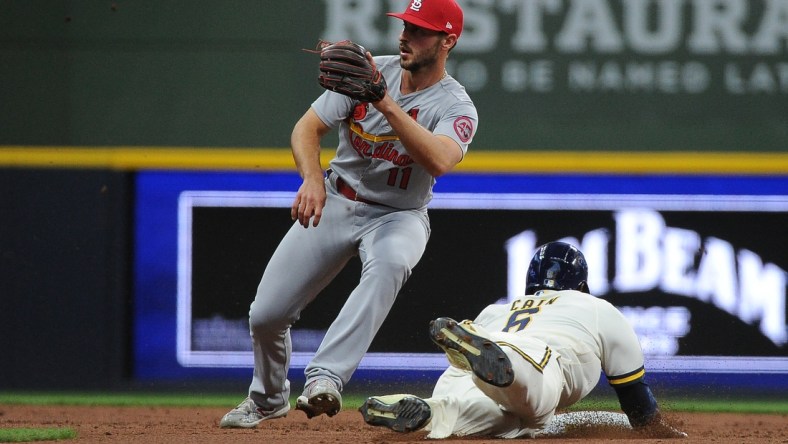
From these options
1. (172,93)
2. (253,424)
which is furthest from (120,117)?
(253,424)

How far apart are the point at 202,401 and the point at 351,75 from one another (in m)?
3.12

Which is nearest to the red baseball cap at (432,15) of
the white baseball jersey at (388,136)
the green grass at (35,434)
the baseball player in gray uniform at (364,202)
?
the baseball player in gray uniform at (364,202)

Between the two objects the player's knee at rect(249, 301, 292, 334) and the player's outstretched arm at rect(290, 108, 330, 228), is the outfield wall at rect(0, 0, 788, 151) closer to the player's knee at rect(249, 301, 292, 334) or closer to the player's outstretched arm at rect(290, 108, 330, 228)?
the player's outstretched arm at rect(290, 108, 330, 228)

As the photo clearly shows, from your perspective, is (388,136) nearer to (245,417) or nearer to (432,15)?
(432,15)

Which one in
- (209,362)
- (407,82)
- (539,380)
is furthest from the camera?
(209,362)

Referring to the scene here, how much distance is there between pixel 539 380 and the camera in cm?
379

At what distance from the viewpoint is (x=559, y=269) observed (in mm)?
4398

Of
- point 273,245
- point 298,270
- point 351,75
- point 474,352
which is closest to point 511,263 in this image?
point 273,245

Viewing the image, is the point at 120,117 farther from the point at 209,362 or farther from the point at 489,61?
the point at 489,61

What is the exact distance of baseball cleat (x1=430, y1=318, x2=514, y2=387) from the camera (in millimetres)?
3609

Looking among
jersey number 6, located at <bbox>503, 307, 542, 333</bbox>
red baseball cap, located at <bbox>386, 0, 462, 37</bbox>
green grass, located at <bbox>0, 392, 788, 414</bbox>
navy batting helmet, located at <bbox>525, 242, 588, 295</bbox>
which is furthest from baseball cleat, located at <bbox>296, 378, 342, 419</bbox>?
green grass, located at <bbox>0, 392, 788, 414</bbox>

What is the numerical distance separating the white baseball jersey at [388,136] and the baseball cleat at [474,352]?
80 centimetres

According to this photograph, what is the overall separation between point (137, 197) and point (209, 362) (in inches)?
38.9

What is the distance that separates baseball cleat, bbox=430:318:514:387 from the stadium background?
3.13m
